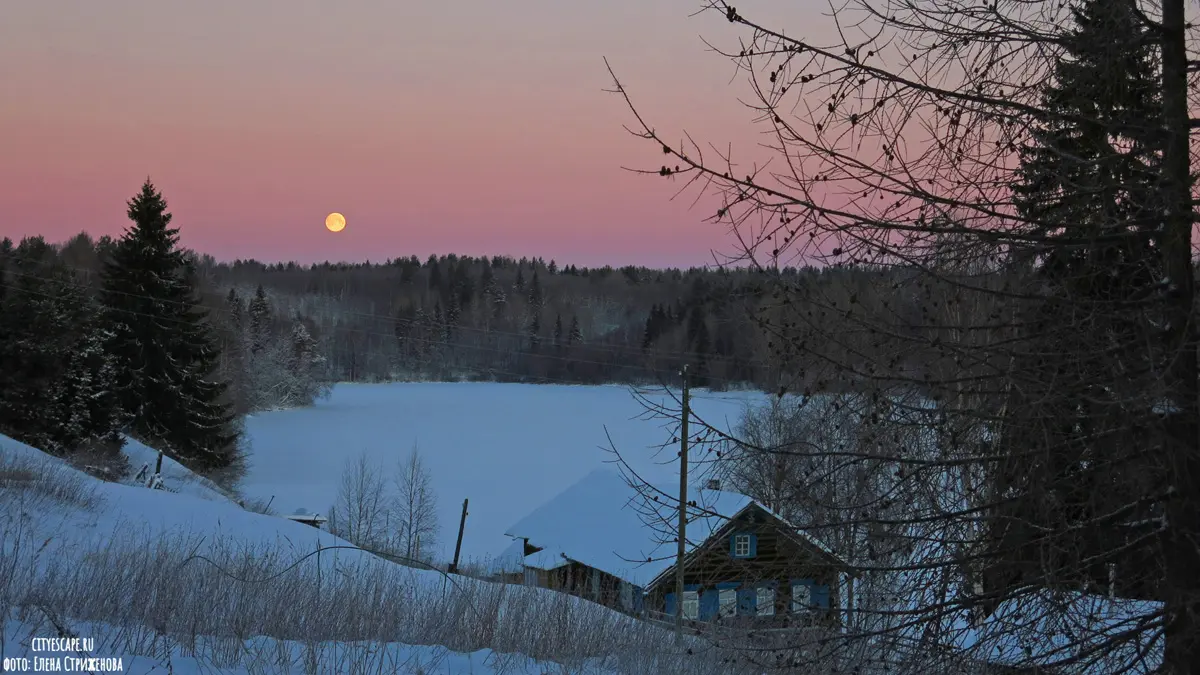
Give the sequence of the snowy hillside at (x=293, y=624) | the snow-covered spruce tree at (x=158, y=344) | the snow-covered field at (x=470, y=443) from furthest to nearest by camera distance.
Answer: the snow-covered field at (x=470, y=443), the snow-covered spruce tree at (x=158, y=344), the snowy hillside at (x=293, y=624)

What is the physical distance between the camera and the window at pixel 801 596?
12.3ft

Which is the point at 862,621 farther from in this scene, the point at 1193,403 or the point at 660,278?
the point at 660,278

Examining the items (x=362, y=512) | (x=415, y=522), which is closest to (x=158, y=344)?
(x=362, y=512)

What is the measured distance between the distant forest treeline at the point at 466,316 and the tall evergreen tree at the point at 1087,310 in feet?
116

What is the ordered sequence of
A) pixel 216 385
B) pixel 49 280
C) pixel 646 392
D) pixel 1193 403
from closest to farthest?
pixel 1193 403 → pixel 646 392 → pixel 49 280 → pixel 216 385

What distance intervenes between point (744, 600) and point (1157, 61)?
120 inches

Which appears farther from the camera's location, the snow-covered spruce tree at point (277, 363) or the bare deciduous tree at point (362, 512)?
the snow-covered spruce tree at point (277, 363)

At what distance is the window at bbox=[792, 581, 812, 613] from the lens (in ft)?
12.3

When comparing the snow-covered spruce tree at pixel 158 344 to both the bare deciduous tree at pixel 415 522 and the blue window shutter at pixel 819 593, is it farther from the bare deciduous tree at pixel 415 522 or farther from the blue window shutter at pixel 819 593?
the blue window shutter at pixel 819 593

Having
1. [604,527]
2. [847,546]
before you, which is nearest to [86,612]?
[847,546]

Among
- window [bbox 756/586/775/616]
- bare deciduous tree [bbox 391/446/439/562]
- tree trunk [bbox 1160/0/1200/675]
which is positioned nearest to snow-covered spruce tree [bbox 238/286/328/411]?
bare deciduous tree [bbox 391/446/439/562]

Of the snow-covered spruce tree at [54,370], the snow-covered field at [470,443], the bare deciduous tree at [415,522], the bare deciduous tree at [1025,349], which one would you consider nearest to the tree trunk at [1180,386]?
the bare deciduous tree at [1025,349]

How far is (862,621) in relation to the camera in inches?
150

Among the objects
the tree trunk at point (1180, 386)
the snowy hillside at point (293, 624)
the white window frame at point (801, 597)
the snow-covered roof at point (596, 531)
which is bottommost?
the snow-covered roof at point (596, 531)
